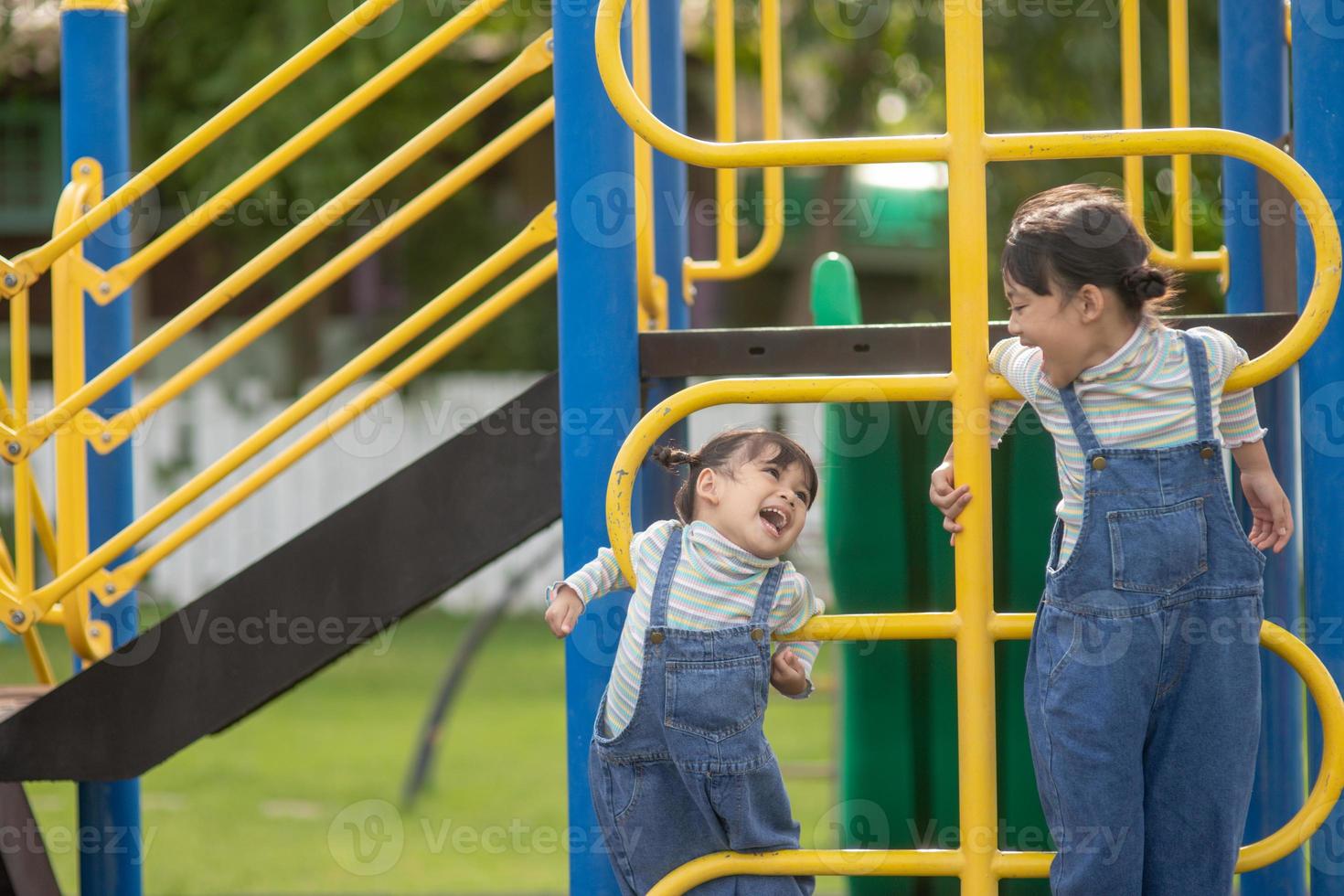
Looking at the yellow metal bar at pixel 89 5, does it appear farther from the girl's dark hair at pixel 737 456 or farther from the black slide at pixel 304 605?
the girl's dark hair at pixel 737 456

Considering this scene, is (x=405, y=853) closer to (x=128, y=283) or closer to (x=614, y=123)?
(x=128, y=283)

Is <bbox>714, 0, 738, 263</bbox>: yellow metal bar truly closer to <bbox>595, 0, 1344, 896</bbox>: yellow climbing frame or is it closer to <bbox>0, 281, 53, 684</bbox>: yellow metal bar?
<bbox>595, 0, 1344, 896</bbox>: yellow climbing frame

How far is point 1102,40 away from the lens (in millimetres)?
10805

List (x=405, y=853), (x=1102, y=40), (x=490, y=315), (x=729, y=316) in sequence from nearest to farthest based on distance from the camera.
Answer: (x=490, y=315) → (x=405, y=853) → (x=1102, y=40) → (x=729, y=316)

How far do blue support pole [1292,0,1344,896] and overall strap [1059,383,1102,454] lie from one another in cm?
50

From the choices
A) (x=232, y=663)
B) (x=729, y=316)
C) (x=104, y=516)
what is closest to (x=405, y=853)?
(x=104, y=516)

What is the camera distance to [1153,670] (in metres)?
1.94

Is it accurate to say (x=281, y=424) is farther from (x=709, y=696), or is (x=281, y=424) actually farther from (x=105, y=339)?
(x=709, y=696)

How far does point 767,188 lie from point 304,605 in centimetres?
141

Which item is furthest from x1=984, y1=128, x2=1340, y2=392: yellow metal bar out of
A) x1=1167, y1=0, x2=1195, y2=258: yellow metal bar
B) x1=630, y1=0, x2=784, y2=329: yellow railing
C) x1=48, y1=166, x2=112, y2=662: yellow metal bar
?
x1=48, y1=166, x2=112, y2=662: yellow metal bar

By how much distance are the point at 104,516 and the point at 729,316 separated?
1253cm

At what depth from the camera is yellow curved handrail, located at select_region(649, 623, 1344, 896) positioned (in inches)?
78.8

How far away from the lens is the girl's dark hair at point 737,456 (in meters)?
2.13

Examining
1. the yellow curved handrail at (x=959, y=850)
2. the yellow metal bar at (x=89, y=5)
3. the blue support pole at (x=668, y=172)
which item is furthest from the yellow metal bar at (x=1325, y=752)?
the yellow metal bar at (x=89, y=5)
